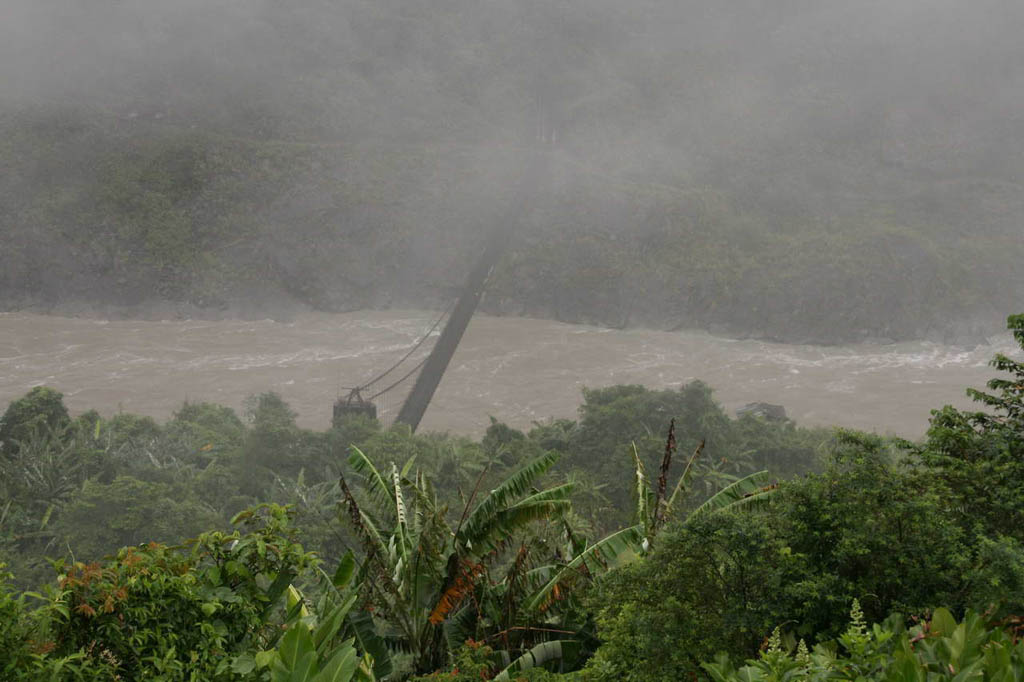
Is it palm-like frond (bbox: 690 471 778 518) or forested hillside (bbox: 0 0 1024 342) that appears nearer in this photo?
palm-like frond (bbox: 690 471 778 518)

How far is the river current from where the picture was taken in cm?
3369

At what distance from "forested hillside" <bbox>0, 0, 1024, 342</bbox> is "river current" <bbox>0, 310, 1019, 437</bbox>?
2.39 m

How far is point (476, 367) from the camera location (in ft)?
122

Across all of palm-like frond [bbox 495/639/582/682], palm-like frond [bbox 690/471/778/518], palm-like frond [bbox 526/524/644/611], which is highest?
palm-like frond [bbox 690/471/778/518]

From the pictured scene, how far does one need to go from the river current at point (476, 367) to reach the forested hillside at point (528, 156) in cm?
239

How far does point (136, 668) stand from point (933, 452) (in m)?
8.04

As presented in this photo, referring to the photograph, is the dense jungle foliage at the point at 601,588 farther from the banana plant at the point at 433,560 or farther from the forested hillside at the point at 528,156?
the forested hillside at the point at 528,156

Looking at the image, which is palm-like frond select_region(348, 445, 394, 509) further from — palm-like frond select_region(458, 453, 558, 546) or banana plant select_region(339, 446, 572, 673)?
palm-like frond select_region(458, 453, 558, 546)

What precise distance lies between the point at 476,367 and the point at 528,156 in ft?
99.8

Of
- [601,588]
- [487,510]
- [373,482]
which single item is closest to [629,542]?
[601,588]

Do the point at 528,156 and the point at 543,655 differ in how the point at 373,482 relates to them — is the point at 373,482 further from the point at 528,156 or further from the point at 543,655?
the point at 528,156

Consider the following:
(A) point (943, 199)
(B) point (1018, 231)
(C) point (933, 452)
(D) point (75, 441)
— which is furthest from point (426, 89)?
(C) point (933, 452)

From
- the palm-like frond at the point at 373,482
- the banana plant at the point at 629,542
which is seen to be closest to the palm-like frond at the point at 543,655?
the banana plant at the point at 629,542

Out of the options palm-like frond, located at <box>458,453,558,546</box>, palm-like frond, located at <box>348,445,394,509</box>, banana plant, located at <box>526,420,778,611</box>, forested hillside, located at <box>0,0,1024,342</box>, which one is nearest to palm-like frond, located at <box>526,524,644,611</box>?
banana plant, located at <box>526,420,778,611</box>
